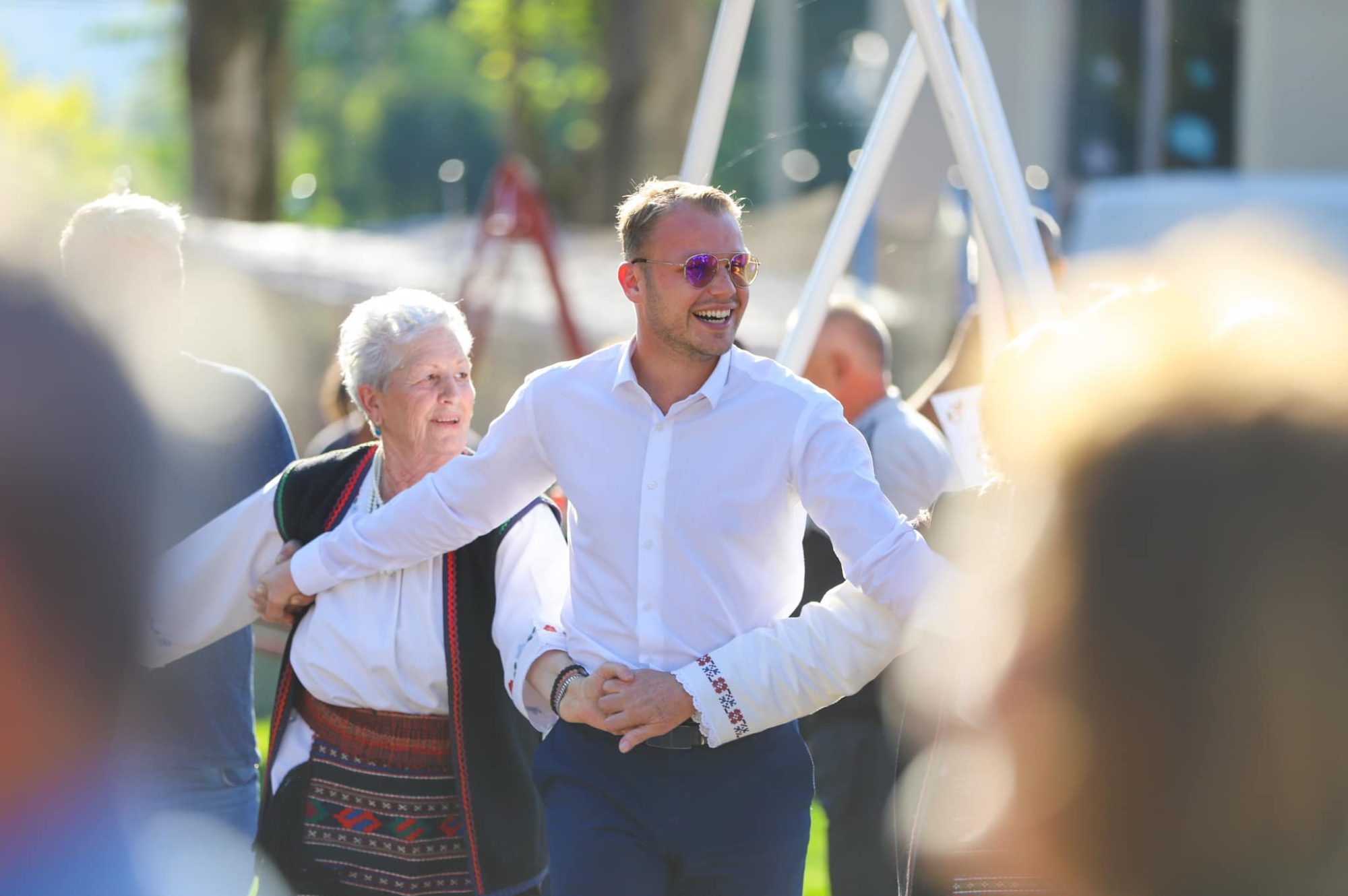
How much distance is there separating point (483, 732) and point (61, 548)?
1345 mm

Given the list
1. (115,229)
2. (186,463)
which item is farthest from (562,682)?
(115,229)

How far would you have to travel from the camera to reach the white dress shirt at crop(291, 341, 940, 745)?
8.66 feet

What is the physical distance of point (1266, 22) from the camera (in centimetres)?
1730

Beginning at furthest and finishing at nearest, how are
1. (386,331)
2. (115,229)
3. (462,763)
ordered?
(115,229), (386,331), (462,763)

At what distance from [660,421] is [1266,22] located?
16.6 m

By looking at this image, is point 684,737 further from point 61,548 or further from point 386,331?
point 61,548

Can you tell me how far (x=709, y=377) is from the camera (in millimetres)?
2764

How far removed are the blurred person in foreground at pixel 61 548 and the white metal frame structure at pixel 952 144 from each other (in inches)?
82.6

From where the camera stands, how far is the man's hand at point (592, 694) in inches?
106

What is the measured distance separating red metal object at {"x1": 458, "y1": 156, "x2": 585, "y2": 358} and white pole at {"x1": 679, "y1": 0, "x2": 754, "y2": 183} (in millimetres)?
5052

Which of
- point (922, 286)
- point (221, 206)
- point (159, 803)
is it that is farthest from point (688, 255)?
point (221, 206)

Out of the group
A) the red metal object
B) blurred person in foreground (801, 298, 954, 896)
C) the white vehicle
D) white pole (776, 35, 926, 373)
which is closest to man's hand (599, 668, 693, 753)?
white pole (776, 35, 926, 373)

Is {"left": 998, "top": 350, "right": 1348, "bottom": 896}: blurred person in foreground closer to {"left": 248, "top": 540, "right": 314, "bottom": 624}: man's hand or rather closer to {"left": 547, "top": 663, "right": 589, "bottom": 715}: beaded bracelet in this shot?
{"left": 547, "top": 663, "right": 589, "bottom": 715}: beaded bracelet

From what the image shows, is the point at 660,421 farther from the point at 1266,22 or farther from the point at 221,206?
the point at 1266,22
